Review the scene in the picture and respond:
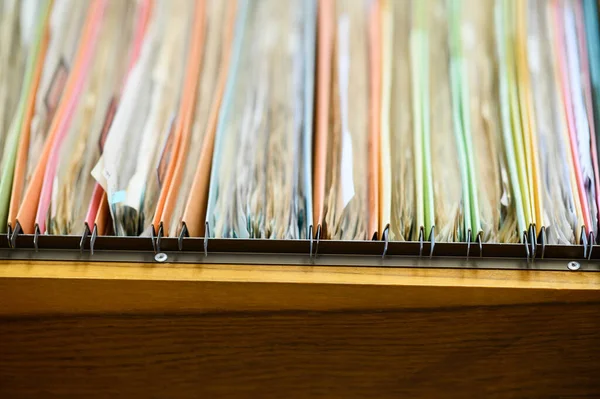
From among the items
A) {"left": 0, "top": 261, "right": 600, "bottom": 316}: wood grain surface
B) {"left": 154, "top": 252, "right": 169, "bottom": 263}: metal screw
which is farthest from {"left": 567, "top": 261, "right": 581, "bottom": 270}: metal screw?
{"left": 154, "top": 252, "right": 169, "bottom": 263}: metal screw

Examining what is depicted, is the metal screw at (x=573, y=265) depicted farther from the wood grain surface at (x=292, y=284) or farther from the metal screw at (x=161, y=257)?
the metal screw at (x=161, y=257)

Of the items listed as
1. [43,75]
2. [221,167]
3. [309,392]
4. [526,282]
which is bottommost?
[309,392]

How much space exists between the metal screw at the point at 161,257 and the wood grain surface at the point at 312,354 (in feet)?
0.26

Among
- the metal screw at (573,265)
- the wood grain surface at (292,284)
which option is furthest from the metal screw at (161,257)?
the metal screw at (573,265)

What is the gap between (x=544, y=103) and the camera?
795 millimetres

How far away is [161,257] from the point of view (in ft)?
2.29

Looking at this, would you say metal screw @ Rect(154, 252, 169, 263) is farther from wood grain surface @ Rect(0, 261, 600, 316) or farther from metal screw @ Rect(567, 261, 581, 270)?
metal screw @ Rect(567, 261, 581, 270)

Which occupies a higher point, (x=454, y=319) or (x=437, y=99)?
(x=437, y=99)

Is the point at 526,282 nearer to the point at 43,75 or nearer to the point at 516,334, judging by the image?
the point at 516,334

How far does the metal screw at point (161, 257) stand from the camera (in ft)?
2.29

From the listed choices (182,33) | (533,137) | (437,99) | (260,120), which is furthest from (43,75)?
(533,137)

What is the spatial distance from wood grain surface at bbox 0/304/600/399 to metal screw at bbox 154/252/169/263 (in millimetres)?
80

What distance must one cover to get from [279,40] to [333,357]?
16.4 inches

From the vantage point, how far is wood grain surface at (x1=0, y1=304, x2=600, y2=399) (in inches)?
28.8
